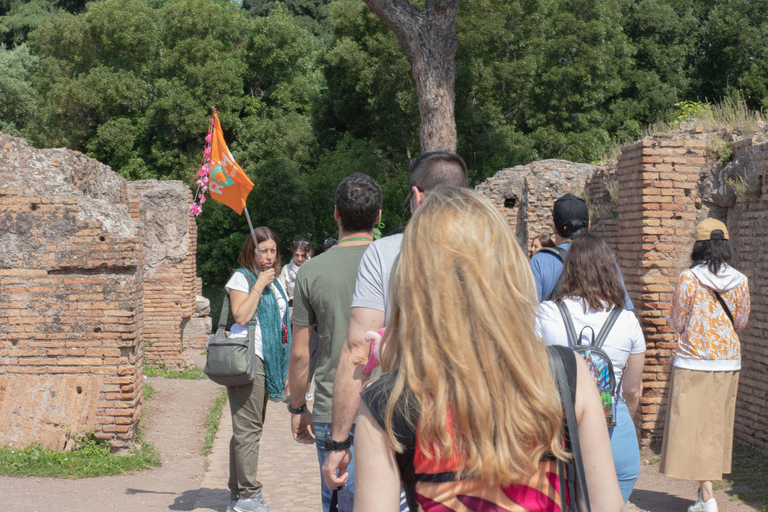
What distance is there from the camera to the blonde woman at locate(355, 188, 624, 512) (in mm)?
1413

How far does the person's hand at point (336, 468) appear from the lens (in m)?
2.45

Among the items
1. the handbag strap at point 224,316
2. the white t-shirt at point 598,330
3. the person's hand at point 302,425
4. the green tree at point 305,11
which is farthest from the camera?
the green tree at point 305,11

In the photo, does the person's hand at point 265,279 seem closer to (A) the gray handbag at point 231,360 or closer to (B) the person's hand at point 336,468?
(A) the gray handbag at point 231,360

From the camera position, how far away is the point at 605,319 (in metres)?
3.06

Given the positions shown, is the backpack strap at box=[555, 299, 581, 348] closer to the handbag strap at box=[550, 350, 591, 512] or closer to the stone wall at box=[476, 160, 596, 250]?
the handbag strap at box=[550, 350, 591, 512]

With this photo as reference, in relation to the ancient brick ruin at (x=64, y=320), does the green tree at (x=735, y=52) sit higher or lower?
higher

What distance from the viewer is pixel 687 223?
6.93 m

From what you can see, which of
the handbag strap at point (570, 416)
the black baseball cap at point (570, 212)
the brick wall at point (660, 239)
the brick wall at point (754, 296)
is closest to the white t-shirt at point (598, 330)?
the black baseball cap at point (570, 212)

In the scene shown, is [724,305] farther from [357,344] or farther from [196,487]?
[196,487]

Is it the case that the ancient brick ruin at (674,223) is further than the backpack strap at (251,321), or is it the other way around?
the ancient brick ruin at (674,223)

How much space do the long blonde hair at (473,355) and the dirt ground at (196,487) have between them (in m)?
4.28

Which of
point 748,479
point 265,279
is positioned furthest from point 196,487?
point 748,479

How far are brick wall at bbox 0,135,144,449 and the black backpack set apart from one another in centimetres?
446

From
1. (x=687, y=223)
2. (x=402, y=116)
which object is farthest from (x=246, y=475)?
(x=402, y=116)
